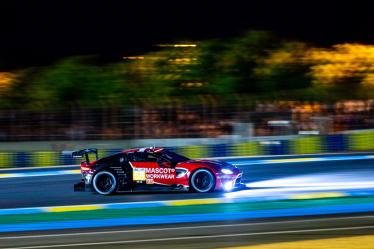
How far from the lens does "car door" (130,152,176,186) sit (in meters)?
12.2

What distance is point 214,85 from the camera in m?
31.2

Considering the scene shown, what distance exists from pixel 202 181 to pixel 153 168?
986mm

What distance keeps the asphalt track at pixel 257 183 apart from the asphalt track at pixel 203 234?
246 centimetres

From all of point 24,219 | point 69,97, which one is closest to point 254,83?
point 69,97

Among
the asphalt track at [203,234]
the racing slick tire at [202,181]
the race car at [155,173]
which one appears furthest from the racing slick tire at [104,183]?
the asphalt track at [203,234]

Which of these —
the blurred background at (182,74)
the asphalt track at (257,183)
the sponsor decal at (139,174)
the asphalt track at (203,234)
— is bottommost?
the asphalt track at (203,234)

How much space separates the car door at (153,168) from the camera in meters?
12.2

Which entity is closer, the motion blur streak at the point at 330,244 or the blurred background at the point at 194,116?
the motion blur streak at the point at 330,244

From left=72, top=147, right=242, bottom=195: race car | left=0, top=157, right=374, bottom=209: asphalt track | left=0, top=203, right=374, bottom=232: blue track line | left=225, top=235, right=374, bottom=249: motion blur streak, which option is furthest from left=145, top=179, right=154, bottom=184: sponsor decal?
left=225, top=235, right=374, bottom=249: motion blur streak

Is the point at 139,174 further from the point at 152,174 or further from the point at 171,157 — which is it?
the point at 171,157

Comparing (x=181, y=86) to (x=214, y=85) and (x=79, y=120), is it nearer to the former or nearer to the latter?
(x=214, y=85)

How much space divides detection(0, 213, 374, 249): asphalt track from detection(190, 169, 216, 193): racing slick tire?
7.57 feet

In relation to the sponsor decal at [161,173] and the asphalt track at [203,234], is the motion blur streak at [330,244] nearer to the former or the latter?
the asphalt track at [203,234]

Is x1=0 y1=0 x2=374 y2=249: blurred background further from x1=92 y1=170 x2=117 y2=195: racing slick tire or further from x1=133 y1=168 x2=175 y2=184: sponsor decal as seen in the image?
x1=133 y1=168 x2=175 y2=184: sponsor decal
